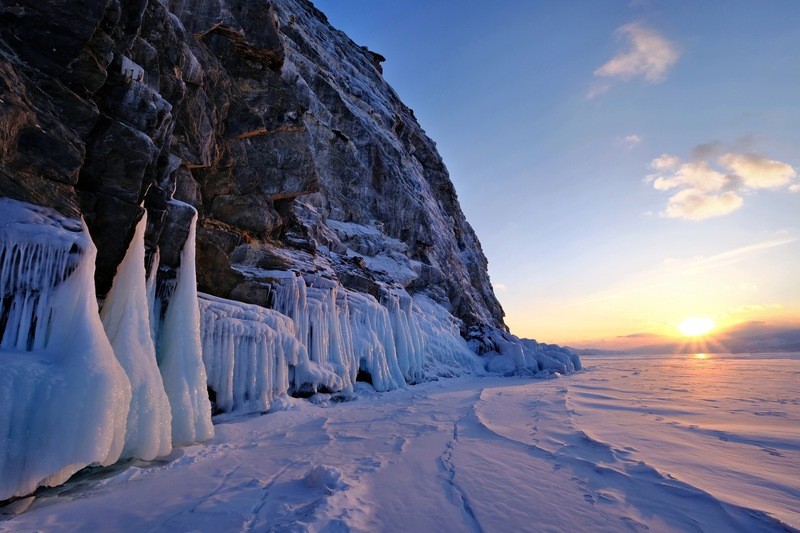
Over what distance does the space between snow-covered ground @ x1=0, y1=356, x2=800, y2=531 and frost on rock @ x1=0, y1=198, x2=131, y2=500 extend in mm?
478

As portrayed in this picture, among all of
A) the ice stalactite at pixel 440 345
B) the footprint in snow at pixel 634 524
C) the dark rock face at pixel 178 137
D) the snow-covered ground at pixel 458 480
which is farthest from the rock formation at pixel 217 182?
the footprint in snow at pixel 634 524

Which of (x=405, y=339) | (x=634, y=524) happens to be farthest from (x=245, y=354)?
(x=405, y=339)

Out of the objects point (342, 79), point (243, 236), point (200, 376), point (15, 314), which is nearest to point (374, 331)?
point (243, 236)

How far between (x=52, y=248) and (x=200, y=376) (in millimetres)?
3416

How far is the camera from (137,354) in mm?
5984

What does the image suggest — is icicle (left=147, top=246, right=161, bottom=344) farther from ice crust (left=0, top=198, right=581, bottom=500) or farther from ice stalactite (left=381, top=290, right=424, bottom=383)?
ice stalactite (left=381, top=290, right=424, bottom=383)

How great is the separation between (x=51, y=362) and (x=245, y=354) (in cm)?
511

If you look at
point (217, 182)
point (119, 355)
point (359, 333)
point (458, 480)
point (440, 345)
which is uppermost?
point (217, 182)

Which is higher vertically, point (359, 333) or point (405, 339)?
point (359, 333)

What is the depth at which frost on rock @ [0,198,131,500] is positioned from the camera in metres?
4.12

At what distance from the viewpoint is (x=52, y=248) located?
512 centimetres

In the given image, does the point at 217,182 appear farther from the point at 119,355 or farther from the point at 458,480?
the point at 458,480

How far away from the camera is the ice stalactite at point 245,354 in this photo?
897 cm

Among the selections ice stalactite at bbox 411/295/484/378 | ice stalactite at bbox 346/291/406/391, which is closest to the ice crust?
ice stalactite at bbox 346/291/406/391
